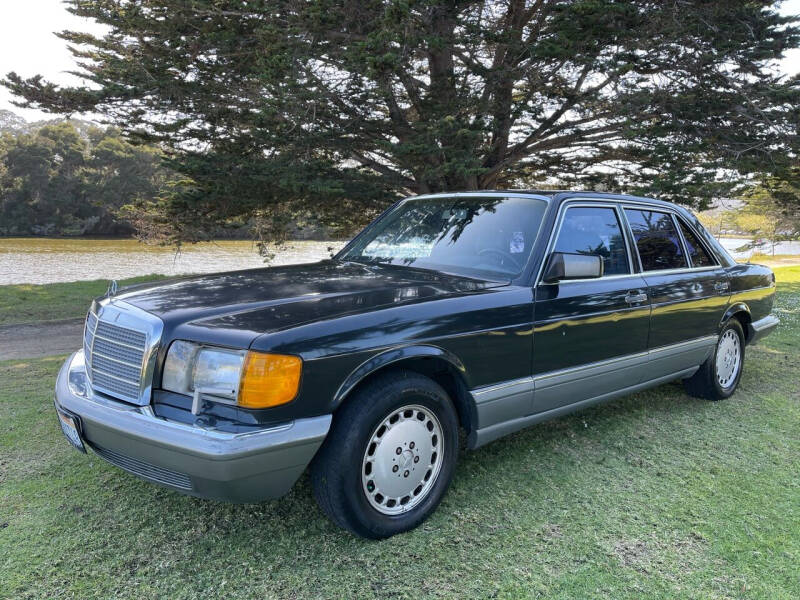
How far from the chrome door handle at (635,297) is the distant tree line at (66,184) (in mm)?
54139

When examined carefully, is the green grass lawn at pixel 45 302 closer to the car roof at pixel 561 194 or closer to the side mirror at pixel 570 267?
the car roof at pixel 561 194

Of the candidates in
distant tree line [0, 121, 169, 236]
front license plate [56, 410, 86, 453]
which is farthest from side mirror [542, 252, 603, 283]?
distant tree line [0, 121, 169, 236]

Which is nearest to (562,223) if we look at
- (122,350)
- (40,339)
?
(122,350)

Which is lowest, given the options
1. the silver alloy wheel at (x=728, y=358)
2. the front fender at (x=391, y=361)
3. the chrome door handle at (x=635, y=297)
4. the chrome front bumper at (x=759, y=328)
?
the silver alloy wheel at (x=728, y=358)

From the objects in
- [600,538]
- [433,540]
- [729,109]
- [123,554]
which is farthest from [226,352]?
[729,109]

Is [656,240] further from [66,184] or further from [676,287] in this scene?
[66,184]

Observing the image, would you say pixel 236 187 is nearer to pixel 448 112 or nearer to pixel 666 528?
pixel 448 112

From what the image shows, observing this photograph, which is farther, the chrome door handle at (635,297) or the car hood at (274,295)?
the chrome door handle at (635,297)

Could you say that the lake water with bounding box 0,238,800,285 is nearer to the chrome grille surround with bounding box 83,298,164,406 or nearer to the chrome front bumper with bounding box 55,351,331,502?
the chrome grille surround with bounding box 83,298,164,406

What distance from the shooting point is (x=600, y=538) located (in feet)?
9.37

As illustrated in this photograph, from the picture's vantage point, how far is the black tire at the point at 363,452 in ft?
8.50

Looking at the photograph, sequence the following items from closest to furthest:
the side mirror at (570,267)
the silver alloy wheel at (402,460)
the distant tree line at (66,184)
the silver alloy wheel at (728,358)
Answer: the silver alloy wheel at (402,460) → the side mirror at (570,267) → the silver alloy wheel at (728,358) → the distant tree line at (66,184)

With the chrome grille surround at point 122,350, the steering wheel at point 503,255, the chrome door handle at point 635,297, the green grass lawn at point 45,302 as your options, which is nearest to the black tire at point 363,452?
the chrome grille surround at point 122,350

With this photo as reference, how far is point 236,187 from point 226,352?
1047 centimetres
